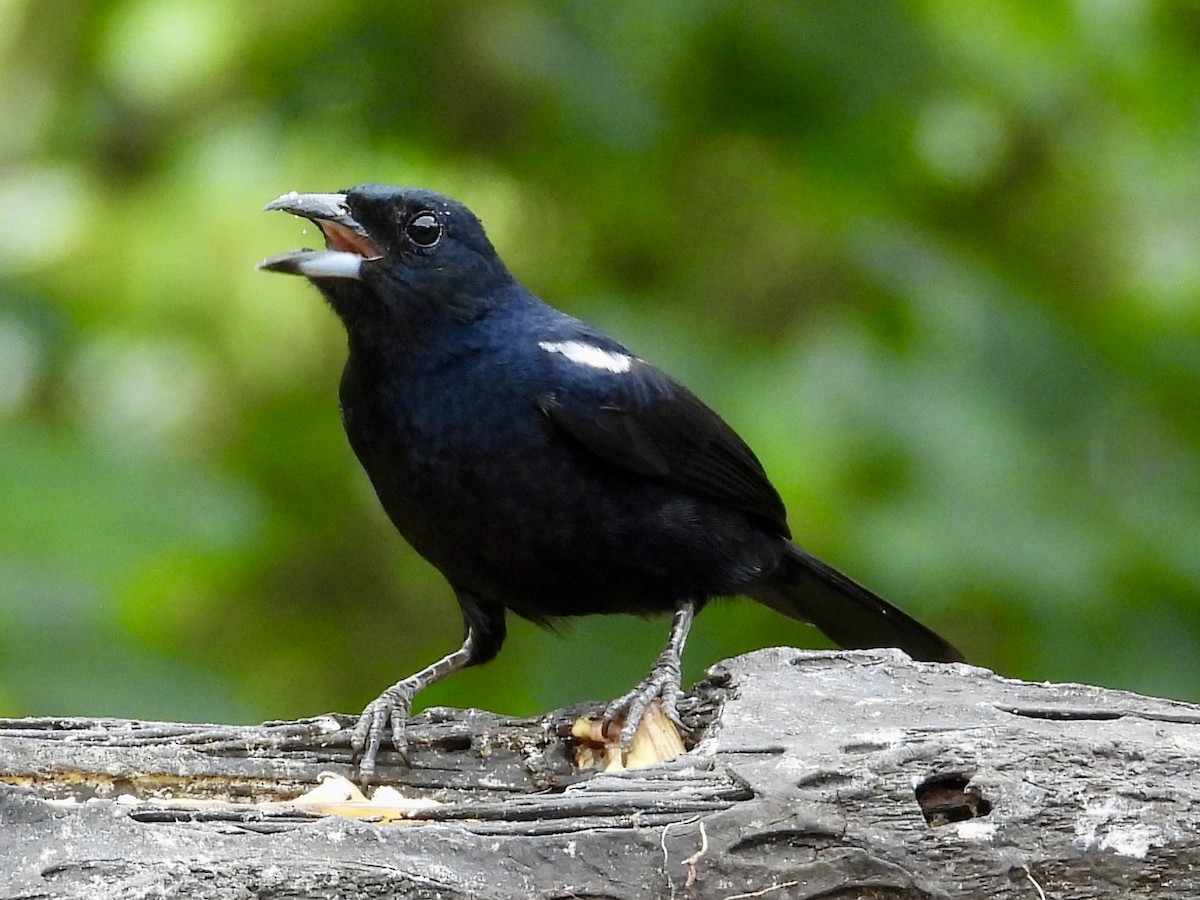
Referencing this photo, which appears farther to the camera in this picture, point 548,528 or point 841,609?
point 841,609

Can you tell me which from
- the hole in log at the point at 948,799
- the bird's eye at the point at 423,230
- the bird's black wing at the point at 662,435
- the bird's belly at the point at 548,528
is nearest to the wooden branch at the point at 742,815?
the hole in log at the point at 948,799

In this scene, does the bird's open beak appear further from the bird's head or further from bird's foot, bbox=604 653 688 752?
bird's foot, bbox=604 653 688 752

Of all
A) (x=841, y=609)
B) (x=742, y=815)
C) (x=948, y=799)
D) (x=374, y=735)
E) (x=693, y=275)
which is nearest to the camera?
(x=742, y=815)

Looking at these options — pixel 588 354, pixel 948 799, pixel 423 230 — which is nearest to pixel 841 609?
pixel 588 354

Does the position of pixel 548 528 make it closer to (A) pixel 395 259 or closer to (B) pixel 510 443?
(B) pixel 510 443

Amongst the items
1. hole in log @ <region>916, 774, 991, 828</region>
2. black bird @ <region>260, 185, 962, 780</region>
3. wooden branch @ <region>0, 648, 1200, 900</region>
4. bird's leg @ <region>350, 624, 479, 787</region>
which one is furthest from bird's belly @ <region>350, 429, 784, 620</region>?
hole in log @ <region>916, 774, 991, 828</region>

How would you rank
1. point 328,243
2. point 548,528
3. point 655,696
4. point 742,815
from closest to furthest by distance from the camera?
point 742,815 → point 655,696 → point 548,528 → point 328,243

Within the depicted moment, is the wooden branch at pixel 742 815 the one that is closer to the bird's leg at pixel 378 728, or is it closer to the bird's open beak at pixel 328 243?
the bird's leg at pixel 378 728
